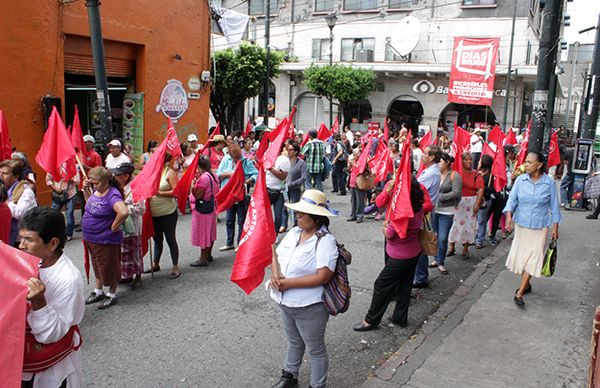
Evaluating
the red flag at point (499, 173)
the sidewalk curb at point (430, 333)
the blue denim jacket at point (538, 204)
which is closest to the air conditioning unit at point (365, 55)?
the red flag at point (499, 173)

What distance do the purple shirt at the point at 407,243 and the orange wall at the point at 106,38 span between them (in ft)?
28.6

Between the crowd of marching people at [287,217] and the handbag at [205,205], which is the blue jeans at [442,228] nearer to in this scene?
the crowd of marching people at [287,217]

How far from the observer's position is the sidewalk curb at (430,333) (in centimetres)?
471

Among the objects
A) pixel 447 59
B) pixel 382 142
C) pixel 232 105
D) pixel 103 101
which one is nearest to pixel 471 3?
pixel 447 59

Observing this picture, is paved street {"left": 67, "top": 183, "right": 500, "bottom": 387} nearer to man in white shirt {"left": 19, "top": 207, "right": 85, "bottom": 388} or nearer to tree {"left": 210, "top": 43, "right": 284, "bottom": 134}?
man in white shirt {"left": 19, "top": 207, "right": 85, "bottom": 388}

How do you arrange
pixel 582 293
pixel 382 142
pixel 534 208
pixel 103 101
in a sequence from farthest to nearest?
pixel 382 142 → pixel 103 101 → pixel 582 293 → pixel 534 208

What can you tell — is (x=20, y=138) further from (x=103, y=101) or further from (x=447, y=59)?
(x=447, y=59)

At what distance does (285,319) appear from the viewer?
414 cm

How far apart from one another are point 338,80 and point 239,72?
8966 mm

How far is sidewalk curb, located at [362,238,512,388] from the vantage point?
15.5 ft

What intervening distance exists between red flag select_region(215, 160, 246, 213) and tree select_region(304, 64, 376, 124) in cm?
2174

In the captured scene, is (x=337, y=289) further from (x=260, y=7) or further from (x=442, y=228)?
(x=260, y=7)

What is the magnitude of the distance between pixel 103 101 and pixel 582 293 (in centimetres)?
791

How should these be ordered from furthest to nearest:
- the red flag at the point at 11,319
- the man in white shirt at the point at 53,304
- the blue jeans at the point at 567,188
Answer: the blue jeans at the point at 567,188 → the man in white shirt at the point at 53,304 → the red flag at the point at 11,319
